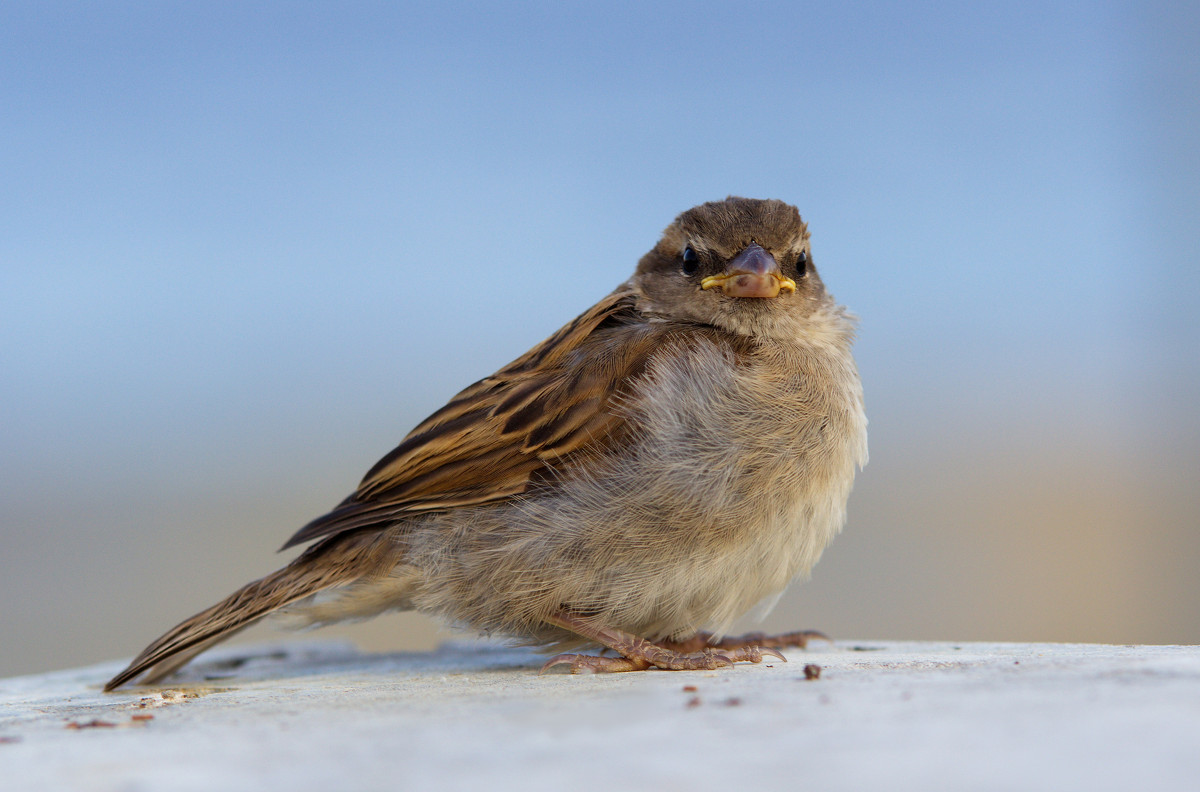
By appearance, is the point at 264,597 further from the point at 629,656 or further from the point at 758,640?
the point at 758,640

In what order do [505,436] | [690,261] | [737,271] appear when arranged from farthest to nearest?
[690,261], [737,271], [505,436]

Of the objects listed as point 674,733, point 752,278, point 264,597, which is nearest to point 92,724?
point 264,597

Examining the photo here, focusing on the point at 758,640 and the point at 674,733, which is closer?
the point at 674,733

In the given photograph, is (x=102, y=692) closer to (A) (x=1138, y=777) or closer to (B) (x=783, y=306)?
(B) (x=783, y=306)

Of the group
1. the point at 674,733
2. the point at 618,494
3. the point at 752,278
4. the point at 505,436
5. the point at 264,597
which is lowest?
the point at 674,733

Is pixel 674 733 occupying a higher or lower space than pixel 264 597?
lower

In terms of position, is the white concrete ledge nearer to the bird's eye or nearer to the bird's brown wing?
the bird's brown wing

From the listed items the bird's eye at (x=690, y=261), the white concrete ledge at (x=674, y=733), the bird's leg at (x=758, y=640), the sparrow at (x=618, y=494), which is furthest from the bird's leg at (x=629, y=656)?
the bird's eye at (x=690, y=261)

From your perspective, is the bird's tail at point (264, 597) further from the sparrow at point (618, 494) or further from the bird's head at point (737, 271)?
the bird's head at point (737, 271)
